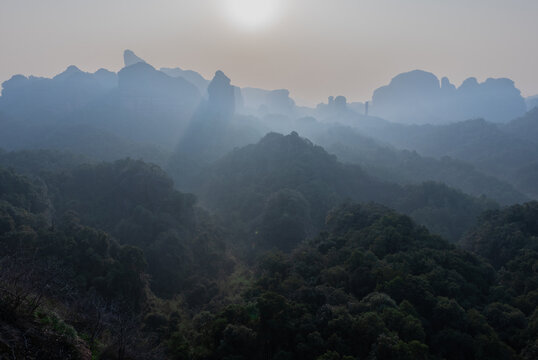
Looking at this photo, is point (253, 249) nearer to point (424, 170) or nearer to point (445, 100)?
point (424, 170)

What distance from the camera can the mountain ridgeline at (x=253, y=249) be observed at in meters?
12.5

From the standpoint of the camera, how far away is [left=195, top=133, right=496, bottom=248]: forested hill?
3853cm

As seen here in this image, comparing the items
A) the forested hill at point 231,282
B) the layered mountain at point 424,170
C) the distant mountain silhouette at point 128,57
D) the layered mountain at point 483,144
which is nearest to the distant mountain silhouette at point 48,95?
the distant mountain silhouette at point 128,57

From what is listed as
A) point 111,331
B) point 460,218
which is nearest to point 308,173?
point 460,218

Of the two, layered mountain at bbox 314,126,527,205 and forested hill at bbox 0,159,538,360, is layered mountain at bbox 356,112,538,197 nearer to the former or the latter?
layered mountain at bbox 314,126,527,205

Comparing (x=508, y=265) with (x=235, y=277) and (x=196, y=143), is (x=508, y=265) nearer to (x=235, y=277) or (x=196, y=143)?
(x=235, y=277)


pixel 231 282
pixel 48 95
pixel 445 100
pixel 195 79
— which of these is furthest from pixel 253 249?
pixel 445 100

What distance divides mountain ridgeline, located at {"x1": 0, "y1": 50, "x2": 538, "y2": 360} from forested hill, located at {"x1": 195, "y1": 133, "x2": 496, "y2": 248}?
25 centimetres

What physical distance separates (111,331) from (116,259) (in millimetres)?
10309

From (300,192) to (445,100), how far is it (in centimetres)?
16410

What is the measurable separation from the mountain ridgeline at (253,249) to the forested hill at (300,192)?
0.83 feet

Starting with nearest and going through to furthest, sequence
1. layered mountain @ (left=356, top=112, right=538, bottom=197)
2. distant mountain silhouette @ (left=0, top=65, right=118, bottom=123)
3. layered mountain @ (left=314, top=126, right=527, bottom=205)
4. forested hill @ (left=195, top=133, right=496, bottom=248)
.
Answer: forested hill @ (left=195, top=133, right=496, bottom=248) < layered mountain @ (left=314, top=126, right=527, bottom=205) < layered mountain @ (left=356, top=112, right=538, bottom=197) < distant mountain silhouette @ (left=0, top=65, right=118, bottom=123)

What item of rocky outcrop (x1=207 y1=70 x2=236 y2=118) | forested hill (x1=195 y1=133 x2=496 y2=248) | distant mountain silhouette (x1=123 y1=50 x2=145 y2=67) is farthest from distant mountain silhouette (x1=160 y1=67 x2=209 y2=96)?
forested hill (x1=195 y1=133 x2=496 y2=248)

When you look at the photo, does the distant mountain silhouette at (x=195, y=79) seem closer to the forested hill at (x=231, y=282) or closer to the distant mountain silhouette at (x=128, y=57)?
the distant mountain silhouette at (x=128, y=57)
